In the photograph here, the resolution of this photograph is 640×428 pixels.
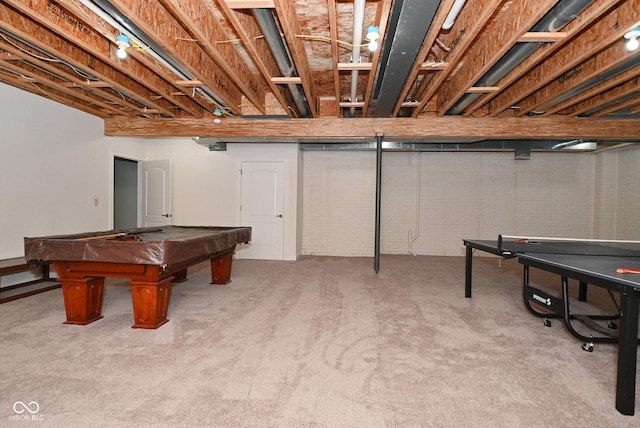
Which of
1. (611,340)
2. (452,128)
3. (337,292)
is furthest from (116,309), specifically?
(452,128)

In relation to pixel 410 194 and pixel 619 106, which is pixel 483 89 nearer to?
pixel 619 106

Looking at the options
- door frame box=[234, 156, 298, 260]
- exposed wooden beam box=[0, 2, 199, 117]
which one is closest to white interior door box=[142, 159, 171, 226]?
door frame box=[234, 156, 298, 260]

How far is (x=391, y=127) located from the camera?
5559mm

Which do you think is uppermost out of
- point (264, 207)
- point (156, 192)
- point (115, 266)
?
point (156, 192)

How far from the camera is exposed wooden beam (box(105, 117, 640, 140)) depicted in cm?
531

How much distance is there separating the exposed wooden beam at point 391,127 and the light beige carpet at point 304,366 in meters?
2.75

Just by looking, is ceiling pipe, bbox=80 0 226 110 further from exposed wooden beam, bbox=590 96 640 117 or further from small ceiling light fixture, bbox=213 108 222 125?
exposed wooden beam, bbox=590 96 640 117

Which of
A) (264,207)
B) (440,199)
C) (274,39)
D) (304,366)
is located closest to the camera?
(304,366)

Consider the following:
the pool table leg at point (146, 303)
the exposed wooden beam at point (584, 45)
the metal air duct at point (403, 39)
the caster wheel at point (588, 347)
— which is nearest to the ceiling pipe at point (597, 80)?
the exposed wooden beam at point (584, 45)

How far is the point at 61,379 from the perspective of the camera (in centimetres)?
219

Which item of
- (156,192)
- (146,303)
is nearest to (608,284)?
(146,303)

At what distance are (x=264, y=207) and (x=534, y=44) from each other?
528cm

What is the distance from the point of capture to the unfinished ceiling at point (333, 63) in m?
2.66

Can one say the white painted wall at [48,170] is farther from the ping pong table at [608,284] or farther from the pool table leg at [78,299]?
the ping pong table at [608,284]
